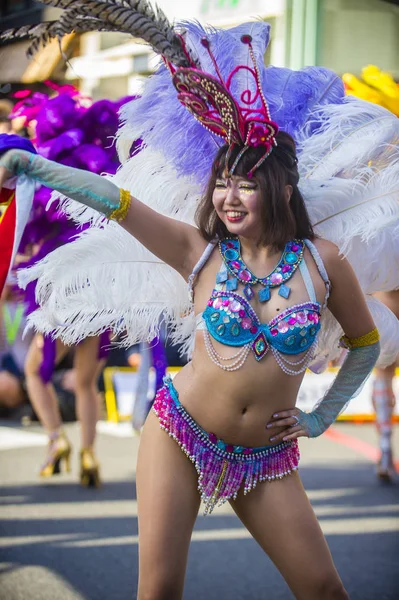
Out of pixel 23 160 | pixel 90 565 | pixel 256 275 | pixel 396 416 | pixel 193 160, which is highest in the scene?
pixel 23 160

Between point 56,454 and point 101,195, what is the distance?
3804mm

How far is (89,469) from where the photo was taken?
577 centimetres

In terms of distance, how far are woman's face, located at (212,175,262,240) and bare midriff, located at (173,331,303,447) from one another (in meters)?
0.34

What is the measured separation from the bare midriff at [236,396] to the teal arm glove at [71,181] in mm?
467

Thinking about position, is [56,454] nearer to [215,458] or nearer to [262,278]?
[215,458]

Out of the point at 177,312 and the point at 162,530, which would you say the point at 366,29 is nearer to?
the point at 177,312

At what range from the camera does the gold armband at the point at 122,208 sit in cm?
254

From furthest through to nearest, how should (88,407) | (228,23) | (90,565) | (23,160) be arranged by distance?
(228,23), (88,407), (90,565), (23,160)

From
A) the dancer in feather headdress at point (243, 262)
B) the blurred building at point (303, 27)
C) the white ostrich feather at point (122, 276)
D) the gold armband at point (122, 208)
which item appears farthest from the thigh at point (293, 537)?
the blurred building at point (303, 27)

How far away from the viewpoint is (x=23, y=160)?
247cm

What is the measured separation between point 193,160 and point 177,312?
52cm

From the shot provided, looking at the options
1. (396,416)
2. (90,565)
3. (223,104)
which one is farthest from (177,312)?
(396,416)

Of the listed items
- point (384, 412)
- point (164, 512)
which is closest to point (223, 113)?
point (164, 512)

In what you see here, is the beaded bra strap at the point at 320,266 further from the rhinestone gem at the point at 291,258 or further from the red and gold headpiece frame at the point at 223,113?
the red and gold headpiece frame at the point at 223,113
